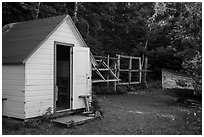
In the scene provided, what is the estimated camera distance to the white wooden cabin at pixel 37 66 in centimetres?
701

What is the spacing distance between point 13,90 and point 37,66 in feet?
3.00

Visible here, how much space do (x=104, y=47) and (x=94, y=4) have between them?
3367mm

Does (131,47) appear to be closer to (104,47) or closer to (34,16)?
(104,47)

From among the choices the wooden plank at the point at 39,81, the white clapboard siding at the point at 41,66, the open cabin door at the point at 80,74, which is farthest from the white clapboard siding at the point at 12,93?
the open cabin door at the point at 80,74

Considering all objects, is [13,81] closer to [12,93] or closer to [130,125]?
[12,93]

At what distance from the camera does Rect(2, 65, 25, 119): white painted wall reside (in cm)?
697

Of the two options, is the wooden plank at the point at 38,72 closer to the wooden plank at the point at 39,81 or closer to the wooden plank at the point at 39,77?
the wooden plank at the point at 39,77

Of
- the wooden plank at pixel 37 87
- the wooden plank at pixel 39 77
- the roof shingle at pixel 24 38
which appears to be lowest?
the wooden plank at pixel 37 87

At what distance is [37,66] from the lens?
7.25m

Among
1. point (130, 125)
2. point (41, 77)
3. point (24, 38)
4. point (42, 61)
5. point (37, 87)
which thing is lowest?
point (130, 125)

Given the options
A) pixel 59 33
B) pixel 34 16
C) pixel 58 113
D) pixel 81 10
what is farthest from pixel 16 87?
pixel 81 10

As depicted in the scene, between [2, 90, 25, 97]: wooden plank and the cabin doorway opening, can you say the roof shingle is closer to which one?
[2, 90, 25, 97]: wooden plank

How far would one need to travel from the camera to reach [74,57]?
8.34m

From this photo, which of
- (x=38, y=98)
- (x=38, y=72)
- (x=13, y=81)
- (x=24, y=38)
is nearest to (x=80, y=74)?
(x=38, y=72)
